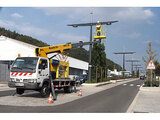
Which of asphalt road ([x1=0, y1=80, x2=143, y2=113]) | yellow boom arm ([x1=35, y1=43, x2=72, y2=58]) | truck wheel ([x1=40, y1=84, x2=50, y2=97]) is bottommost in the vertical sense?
asphalt road ([x1=0, y1=80, x2=143, y2=113])

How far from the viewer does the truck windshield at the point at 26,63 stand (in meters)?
11.9

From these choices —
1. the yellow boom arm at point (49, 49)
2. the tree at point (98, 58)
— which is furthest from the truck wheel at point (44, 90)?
the tree at point (98, 58)

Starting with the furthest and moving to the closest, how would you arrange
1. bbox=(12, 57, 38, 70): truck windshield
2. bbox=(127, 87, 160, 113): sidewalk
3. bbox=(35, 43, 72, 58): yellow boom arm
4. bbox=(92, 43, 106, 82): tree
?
bbox=(92, 43, 106, 82): tree, bbox=(35, 43, 72, 58): yellow boom arm, bbox=(12, 57, 38, 70): truck windshield, bbox=(127, 87, 160, 113): sidewalk

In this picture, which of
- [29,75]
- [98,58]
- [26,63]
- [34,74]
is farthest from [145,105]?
[98,58]

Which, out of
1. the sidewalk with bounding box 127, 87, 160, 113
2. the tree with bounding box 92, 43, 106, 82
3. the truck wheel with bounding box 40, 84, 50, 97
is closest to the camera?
the sidewalk with bounding box 127, 87, 160, 113

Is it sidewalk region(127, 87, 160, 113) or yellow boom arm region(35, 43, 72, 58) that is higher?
yellow boom arm region(35, 43, 72, 58)

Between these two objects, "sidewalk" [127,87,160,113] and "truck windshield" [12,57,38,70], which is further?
"truck windshield" [12,57,38,70]

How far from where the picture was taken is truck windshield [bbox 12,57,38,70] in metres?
11.9

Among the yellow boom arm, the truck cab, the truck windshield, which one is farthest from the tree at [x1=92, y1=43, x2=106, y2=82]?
the truck windshield

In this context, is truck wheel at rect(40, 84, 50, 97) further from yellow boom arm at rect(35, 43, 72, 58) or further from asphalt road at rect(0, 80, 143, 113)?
yellow boom arm at rect(35, 43, 72, 58)

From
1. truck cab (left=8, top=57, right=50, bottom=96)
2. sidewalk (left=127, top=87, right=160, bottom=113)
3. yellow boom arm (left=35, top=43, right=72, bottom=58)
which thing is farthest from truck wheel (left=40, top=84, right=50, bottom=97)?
sidewalk (left=127, top=87, right=160, bottom=113)

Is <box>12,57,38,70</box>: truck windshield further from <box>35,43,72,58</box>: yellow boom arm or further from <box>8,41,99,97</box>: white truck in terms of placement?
<box>35,43,72,58</box>: yellow boom arm

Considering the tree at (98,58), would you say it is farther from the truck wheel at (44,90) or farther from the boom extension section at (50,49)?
the truck wheel at (44,90)
